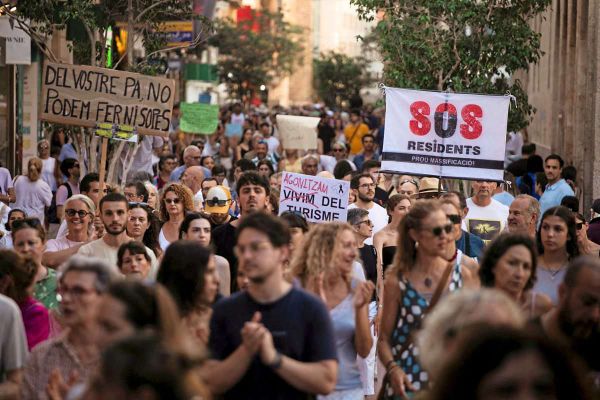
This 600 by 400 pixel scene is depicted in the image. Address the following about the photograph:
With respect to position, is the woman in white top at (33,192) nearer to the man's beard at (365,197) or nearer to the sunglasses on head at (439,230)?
the man's beard at (365,197)

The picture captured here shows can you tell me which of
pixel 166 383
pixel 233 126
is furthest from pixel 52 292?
pixel 233 126

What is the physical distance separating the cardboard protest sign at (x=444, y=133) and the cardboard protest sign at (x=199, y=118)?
13.4 meters

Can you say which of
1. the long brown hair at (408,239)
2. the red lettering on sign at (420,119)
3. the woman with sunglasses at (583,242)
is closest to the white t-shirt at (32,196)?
the red lettering on sign at (420,119)

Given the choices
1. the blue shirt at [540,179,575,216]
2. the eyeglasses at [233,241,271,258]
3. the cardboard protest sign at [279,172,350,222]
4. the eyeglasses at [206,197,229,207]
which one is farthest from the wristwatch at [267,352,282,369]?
the blue shirt at [540,179,575,216]

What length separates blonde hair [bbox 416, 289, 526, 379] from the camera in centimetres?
546

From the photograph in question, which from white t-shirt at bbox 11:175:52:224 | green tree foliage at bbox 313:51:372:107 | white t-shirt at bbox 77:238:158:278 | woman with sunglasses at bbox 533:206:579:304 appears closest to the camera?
woman with sunglasses at bbox 533:206:579:304

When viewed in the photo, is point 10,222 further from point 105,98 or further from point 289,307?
point 289,307

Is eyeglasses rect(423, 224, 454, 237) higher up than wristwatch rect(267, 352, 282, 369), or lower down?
higher up

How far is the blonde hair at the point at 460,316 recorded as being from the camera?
546 centimetres

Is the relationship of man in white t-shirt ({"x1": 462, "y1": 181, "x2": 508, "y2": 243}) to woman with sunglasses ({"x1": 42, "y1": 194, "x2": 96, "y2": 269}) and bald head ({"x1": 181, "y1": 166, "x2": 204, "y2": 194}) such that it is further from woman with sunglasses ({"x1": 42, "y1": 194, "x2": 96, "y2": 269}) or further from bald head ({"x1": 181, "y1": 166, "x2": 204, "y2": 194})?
bald head ({"x1": 181, "y1": 166, "x2": 204, "y2": 194})

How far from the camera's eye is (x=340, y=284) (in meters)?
8.73

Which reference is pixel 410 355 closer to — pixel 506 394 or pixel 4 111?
pixel 506 394

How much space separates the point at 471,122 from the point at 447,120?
234 millimetres

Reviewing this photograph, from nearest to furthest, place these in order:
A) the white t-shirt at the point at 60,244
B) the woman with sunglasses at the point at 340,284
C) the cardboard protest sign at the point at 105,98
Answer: the woman with sunglasses at the point at 340,284 < the white t-shirt at the point at 60,244 < the cardboard protest sign at the point at 105,98
